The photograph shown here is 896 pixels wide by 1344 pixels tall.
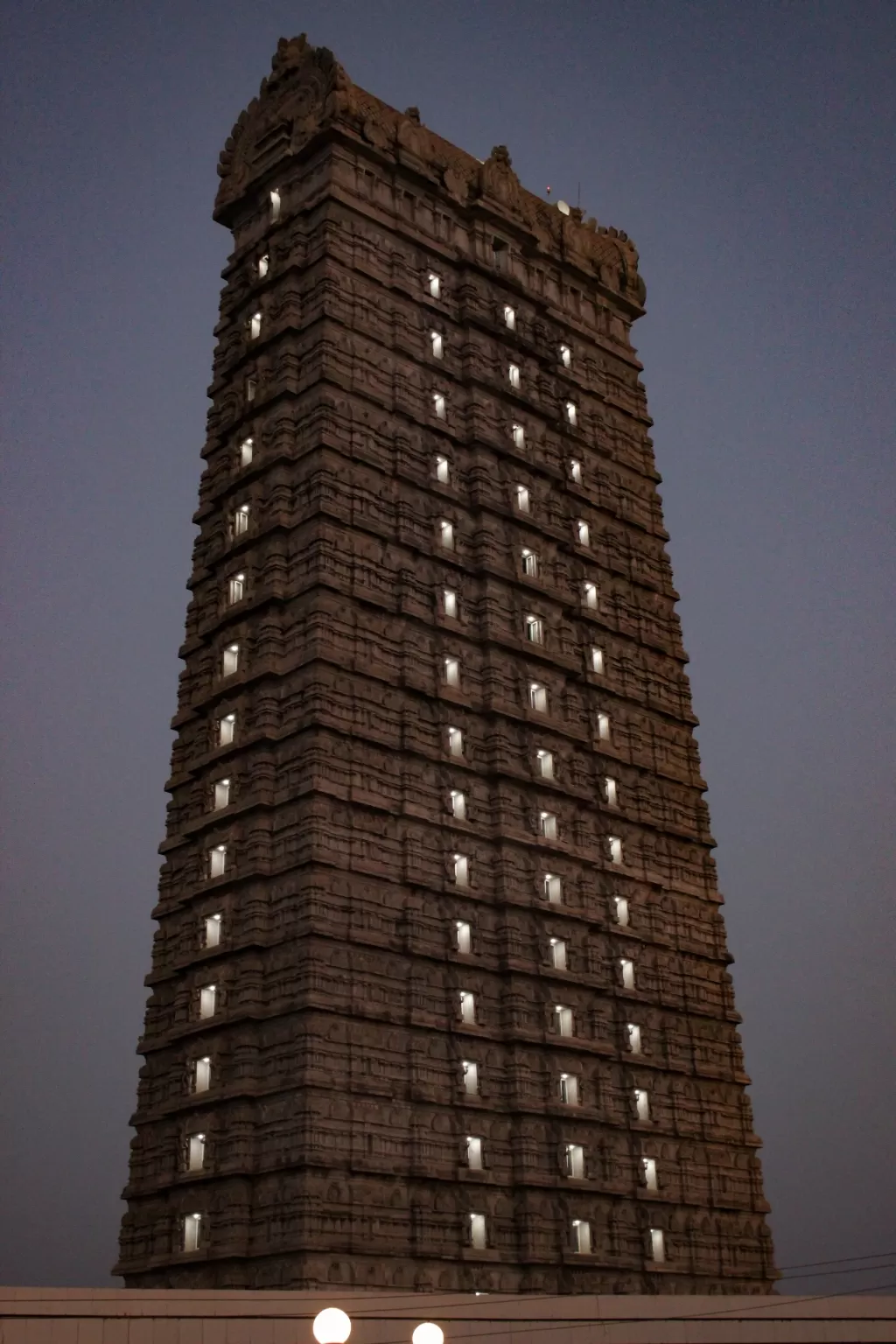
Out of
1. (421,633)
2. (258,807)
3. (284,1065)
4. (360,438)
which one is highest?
(360,438)

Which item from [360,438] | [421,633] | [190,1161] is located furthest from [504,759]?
[190,1161]

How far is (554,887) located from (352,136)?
33821mm

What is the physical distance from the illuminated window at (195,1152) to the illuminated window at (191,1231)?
1527 millimetres

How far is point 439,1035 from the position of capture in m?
51.6

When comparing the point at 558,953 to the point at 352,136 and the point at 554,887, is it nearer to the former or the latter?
the point at 554,887

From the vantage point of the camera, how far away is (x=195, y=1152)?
1975 inches

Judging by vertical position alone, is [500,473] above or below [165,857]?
above

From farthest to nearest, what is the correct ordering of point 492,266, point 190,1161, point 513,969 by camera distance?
point 492,266, point 513,969, point 190,1161

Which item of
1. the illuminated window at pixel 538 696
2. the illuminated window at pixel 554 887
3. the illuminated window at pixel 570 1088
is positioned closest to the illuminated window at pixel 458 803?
the illuminated window at pixel 554 887

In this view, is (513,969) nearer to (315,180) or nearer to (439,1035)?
(439,1035)

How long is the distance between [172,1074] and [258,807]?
31.9 ft

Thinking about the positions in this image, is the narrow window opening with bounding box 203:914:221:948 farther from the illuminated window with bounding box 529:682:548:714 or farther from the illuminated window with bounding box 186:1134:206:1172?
the illuminated window with bounding box 529:682:548:714

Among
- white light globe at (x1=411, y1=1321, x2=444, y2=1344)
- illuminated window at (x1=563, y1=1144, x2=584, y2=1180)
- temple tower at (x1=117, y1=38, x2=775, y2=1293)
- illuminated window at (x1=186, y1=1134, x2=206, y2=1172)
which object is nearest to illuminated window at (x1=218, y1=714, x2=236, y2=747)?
temple tower at (x1=117, y1=38, x2=775, y2=1293)

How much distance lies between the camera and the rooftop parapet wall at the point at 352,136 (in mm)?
67250
